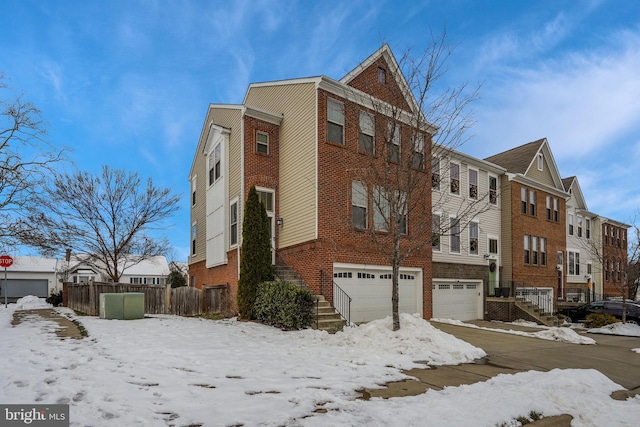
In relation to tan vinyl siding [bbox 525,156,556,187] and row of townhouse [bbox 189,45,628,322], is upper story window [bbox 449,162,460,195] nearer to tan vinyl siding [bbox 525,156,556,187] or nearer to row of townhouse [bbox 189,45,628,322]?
row of townhouse [bbox 189,45,628,322]

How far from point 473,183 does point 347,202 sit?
448 inches

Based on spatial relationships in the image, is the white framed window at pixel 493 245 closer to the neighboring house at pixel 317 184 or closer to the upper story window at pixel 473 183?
the upper story window at pixel 473 183

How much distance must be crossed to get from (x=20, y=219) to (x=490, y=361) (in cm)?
1614

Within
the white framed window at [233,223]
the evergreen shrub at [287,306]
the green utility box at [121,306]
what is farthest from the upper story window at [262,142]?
the green utility box at [121,306]

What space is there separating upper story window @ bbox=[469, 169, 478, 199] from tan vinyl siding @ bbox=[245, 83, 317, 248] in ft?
38.6

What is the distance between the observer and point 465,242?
22.8m

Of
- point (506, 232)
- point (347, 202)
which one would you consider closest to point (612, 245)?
point (506, 232)

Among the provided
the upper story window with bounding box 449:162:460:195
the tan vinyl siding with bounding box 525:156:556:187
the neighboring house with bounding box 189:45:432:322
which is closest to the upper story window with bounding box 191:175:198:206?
the neighboring house with bounding box 189:45:432:322

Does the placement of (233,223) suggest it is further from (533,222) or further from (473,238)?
(533,222)

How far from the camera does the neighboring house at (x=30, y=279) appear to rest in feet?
148

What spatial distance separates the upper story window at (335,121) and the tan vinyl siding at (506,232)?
43.6 ft

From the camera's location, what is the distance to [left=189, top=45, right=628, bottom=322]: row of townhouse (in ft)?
49.5

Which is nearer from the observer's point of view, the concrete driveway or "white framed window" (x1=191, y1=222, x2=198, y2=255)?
the concrete driveway

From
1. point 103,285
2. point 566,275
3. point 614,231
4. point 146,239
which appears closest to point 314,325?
point 103,285
